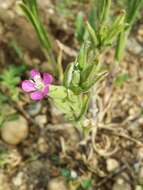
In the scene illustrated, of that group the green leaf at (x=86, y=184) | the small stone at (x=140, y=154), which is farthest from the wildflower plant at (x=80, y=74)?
the small stone at (x=140, y=154)

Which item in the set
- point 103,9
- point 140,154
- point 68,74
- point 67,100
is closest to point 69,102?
point 67,100

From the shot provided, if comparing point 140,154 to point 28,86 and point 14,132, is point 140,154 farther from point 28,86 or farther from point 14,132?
point 28,86

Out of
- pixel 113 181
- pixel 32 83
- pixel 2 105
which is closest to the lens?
pixel 32 83

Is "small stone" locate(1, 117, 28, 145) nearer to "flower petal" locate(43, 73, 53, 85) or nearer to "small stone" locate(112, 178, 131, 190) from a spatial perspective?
"small stone" locate(112, 178, 131, 190)

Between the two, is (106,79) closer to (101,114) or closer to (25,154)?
(101,114)

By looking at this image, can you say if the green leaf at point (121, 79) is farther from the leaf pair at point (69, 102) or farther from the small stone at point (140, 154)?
the leaf pair at point (69, 102)

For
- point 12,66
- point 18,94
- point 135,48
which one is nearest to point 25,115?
point 18,94

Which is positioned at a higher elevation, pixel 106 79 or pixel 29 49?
pixel 29 49

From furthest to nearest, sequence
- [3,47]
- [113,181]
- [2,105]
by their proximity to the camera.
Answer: [3,47] < [2,105] < [113,181]
